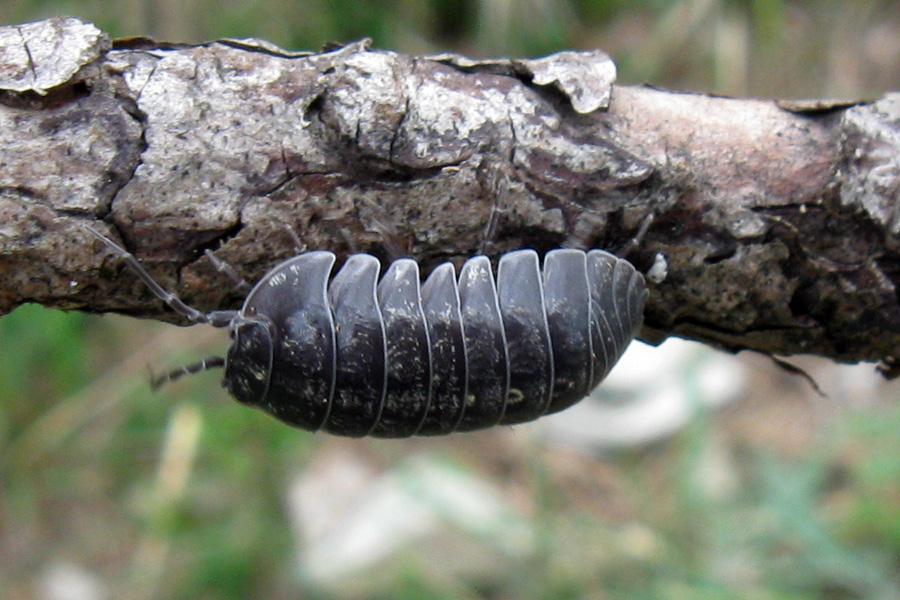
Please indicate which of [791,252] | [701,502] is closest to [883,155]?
[791,252]

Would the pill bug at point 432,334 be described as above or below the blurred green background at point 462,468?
above

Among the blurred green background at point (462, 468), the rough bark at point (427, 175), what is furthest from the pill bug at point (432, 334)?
the blurred green background at point (462, 468)

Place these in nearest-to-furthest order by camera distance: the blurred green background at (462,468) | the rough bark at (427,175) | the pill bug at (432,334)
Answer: the rough bark at (427,175)
the pill bug at (432,334)
the blurred green background at (462,468)

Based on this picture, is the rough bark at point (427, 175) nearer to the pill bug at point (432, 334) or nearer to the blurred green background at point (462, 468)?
the pill bug at point (432, 334)

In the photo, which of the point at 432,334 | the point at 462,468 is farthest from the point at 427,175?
the point at 462,468

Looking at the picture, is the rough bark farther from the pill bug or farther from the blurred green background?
the blurred green background

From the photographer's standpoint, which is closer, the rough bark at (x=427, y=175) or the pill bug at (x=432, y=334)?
the rough bark at (x=427, y=175)

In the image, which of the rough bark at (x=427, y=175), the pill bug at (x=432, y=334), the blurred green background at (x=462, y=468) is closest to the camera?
the rough bark at (x=427, y=175)
